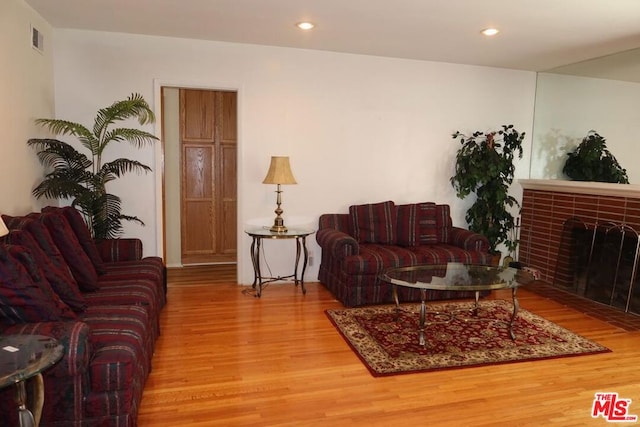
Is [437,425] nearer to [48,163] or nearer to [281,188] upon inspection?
[281,188]

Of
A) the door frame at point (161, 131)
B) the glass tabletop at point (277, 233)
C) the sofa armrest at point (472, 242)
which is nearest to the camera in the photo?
the glass tabletop at point (277, 233)

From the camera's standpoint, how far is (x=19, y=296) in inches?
78.4

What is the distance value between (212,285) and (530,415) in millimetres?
3326

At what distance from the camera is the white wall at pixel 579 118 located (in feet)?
15.1

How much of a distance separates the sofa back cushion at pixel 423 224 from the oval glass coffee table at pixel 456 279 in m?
0.77

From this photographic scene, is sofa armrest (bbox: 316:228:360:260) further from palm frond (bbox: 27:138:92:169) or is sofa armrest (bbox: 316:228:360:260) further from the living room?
palm frond (bbox: 27:138:92:169)

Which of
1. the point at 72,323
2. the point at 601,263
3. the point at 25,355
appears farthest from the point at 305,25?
the point at 601,263

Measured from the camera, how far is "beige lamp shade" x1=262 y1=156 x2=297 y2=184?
13.8ft

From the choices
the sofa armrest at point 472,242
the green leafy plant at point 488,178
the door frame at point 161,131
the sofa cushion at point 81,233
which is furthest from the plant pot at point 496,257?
the sofa cushion at point 81,233

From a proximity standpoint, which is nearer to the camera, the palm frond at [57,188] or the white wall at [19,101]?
the white wall at [19,101]

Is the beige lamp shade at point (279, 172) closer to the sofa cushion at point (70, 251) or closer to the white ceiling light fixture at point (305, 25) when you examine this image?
the white ceiling light fixture at point (305, 25)

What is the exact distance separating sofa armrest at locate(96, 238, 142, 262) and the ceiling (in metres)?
1.87

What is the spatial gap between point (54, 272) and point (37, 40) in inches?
91.9

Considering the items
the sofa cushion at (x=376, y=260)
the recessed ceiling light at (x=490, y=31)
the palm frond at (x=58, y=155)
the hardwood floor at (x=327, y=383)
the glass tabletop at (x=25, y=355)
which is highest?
the recessed ceiling light at (x=490, y=31)
